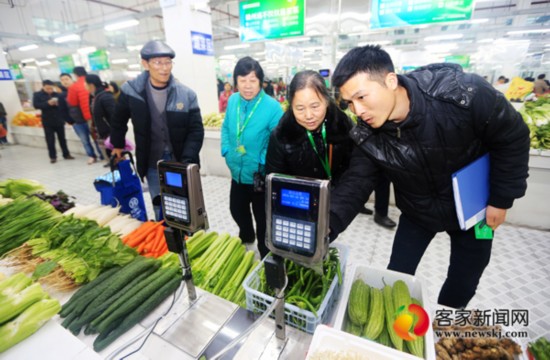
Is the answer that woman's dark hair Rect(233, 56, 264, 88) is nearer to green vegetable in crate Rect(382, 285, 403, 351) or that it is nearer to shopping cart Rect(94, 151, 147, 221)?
shopping cart Rect(94, 151, 147, 221)

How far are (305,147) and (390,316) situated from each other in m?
0.88

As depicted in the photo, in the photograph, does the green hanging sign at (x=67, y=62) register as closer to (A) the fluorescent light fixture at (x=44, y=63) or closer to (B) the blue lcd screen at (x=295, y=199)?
(A) the fluorescent light fixture at (x=44, y=63)

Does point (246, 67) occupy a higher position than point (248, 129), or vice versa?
point (246, 67)

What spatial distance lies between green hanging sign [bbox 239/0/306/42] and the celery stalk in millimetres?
5009

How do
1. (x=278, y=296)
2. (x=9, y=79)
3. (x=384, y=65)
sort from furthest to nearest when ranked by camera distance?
(x=9, y=79) < (x=384, y=65) < (x=278, y=296)

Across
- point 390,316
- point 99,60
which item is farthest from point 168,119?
point 99,60

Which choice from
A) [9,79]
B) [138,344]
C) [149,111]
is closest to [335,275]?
[138,344]

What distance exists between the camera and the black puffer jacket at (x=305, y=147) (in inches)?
56.9

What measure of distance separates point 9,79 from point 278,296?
10385 millimetres

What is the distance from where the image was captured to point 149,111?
83.3 inches

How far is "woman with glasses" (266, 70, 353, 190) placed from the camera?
130 cm

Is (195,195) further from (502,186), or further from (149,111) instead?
(149,111)

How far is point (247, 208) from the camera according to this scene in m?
2.37

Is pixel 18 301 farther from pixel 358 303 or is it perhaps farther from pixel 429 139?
pixel 429 139
